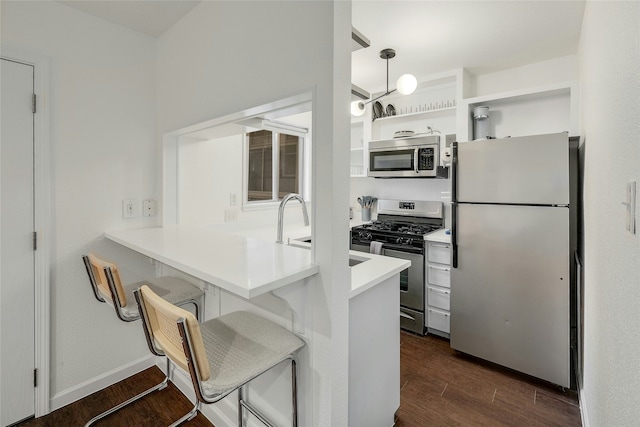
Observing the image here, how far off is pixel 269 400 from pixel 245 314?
0.42m

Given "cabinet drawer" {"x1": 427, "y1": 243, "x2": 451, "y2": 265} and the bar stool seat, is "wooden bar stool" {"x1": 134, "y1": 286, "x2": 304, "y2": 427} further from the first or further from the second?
"cabinet drawer" {"x1": 427, "y1": 243, "x2": 451, "y2": 265}

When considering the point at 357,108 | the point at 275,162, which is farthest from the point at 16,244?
the point at 357,108

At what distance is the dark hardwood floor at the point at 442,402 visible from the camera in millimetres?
1817

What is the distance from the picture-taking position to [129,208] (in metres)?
2.20

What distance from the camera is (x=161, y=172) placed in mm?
2279

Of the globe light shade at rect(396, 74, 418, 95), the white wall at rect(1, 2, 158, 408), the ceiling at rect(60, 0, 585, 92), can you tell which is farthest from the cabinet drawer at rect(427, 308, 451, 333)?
the white wall at rect(1, 2, 158, 408)

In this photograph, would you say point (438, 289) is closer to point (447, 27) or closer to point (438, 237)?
point (438, 237)

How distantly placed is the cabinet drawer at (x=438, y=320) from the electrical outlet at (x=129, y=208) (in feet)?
8.55

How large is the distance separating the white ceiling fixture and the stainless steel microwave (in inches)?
87.2

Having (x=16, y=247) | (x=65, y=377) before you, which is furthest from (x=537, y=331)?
(x=16, y=247)

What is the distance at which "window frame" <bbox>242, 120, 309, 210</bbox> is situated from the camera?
2877mm

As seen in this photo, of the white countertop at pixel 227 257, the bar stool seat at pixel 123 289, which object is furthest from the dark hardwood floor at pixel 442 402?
the white countertop at pixel 227 257

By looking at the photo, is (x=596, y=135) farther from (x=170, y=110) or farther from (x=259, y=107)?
(x=170, y=110)

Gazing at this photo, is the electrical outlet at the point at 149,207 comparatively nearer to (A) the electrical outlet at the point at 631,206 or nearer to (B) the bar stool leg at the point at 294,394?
(B) the bar stool leg at the point at 294,394
